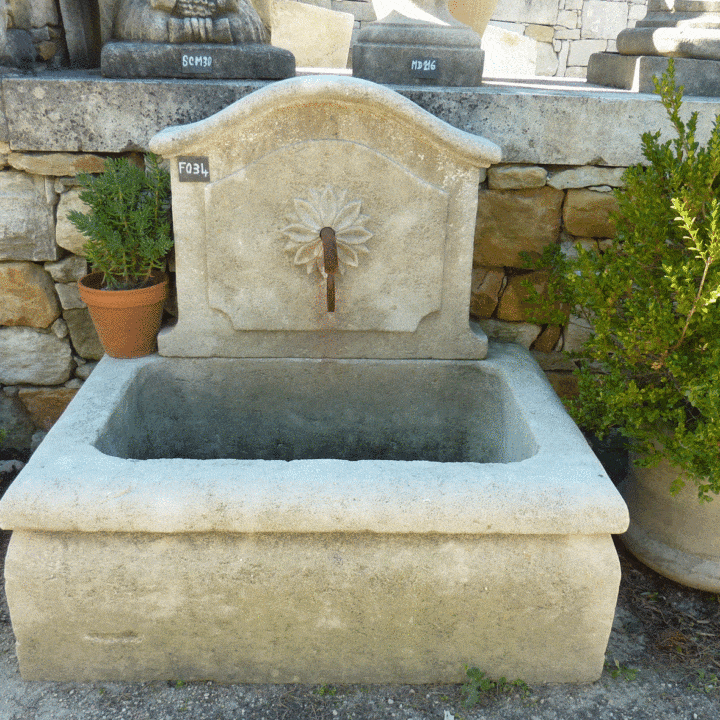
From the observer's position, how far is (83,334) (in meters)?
2.73

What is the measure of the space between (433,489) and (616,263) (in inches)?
37.7

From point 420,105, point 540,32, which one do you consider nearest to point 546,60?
point 540,32

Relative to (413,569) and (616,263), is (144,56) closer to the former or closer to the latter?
(616,263)

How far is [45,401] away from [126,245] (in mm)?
864

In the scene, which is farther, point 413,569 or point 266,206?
point 266,206

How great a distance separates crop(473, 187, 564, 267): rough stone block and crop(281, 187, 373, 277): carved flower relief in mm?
525

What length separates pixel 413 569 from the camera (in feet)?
5.71

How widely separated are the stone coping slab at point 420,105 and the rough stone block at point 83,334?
61cm

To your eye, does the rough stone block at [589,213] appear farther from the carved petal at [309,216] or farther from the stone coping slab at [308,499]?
the stone coping slab at [308,499]

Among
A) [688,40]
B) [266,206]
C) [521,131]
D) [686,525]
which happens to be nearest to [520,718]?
[686,525]

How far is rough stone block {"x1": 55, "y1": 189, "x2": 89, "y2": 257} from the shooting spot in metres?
2.50

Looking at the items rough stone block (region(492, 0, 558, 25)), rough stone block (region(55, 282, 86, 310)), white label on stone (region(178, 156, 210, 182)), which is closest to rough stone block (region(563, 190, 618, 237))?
white label on stone (region(178, 156, 210, 182))

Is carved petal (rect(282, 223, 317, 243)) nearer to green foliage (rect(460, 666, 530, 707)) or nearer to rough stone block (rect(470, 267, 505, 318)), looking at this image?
rough stone block (rect(470, 267, 505, 318))

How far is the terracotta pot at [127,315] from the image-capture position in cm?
233
